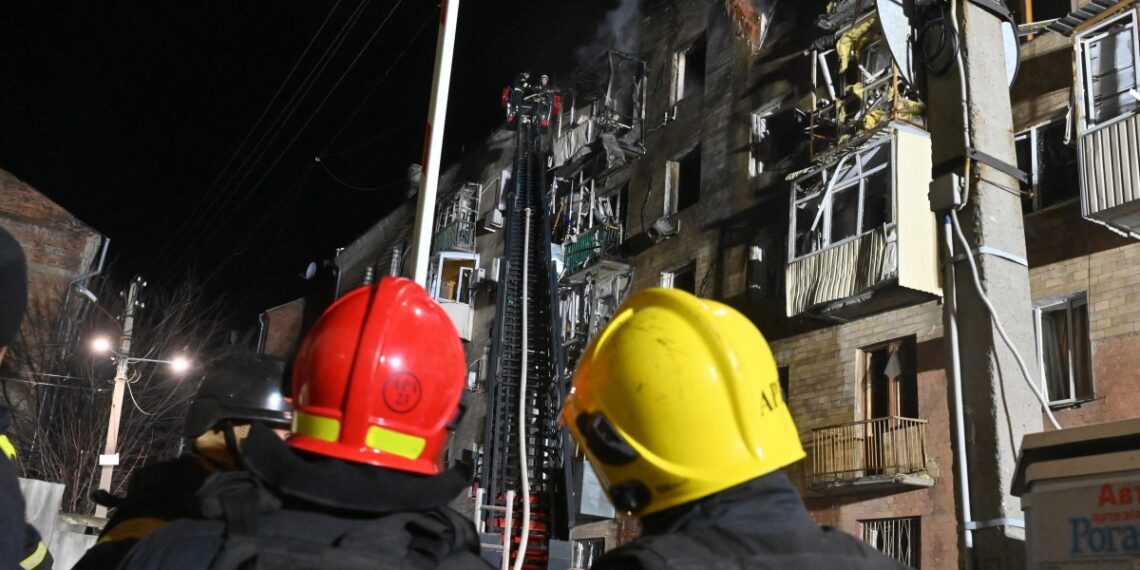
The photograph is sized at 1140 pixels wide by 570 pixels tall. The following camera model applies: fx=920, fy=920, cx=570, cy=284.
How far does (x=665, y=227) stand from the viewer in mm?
22953

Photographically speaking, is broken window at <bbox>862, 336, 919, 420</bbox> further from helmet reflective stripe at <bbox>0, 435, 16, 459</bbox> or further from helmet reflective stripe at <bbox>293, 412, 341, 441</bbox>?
helmet reflective stripe at <bbox>0, 435, 16, 459</bbox>

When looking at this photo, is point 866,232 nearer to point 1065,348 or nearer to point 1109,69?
point 1065,348

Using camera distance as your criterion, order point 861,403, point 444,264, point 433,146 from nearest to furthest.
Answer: point 433,146
point 861,403
point 444,264

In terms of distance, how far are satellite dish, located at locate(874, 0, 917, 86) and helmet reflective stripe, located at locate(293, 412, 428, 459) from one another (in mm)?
Answer: 3093

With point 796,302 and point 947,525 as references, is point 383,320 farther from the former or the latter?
point 796,302

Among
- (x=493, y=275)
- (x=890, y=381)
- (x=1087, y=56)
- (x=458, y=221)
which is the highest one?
(x=458, y=221)

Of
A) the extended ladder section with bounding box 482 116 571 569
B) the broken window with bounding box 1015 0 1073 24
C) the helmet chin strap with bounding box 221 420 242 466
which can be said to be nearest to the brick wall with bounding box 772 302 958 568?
the extended ladder section with bounding box 482 116 571 569

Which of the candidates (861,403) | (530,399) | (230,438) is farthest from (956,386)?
(530,399)

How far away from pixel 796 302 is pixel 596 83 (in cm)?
1450

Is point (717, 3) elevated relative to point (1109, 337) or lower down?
elevated

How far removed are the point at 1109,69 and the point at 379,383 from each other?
566 inches

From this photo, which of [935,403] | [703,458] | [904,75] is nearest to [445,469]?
[703,458]

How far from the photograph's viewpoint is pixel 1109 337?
1269cm

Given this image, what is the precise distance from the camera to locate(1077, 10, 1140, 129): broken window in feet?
43.0
